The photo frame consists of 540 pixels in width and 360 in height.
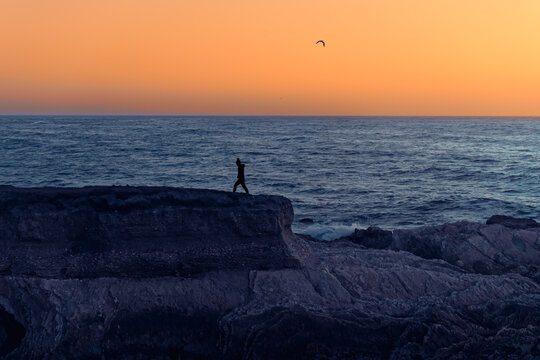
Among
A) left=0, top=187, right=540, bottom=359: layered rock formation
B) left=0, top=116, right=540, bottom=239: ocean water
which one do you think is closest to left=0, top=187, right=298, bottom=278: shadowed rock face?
left=0, top=187, right=540, bottom=359: layered rock formation

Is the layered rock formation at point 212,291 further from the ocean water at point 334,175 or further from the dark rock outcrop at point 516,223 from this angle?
the ocean water at point 334,175

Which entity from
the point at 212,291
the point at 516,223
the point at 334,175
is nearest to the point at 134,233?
the point at 212,291

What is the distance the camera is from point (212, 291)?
12.8m

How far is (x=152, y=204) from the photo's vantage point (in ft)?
44.4

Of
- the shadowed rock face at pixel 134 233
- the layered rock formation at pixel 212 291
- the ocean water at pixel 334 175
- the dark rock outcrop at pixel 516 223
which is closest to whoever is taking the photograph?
the layered rock formation at pixel 212 291

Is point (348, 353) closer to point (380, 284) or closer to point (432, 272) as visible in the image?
point (380, 284)

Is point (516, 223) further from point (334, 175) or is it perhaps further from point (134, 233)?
point (334, 175)

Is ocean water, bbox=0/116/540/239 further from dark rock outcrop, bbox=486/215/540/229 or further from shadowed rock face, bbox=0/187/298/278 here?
shadowed rock face, bbox=0/187/298/278

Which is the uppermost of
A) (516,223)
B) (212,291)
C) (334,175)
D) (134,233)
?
(134,233)

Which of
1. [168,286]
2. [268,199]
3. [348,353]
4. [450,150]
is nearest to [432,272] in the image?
[348,353]

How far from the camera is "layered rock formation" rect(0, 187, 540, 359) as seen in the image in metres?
11.7

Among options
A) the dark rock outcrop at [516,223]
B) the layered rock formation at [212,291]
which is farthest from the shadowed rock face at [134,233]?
the dark rock outcrop at [516,223]

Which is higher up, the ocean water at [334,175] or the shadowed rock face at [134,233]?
the shadowed rock face at [134,233]

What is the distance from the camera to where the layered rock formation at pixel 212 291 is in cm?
1174
